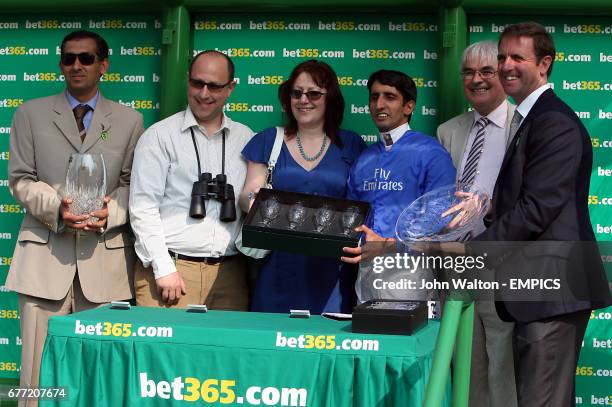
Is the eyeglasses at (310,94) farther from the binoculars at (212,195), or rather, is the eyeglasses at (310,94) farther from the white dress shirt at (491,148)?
the white dress shirt at (491,148)

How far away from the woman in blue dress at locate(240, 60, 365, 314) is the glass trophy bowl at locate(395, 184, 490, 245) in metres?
0.83

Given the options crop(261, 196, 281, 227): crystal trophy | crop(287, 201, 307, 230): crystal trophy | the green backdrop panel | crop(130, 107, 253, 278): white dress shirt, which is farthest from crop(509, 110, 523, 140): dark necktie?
crop(130, 107, 253, 278): white dress shirt

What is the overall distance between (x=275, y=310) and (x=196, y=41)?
1891 millimetres

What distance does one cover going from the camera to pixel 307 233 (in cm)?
398

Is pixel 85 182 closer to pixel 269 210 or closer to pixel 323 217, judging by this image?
pixel 269 210

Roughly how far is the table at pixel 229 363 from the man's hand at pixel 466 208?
45 cm

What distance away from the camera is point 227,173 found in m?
4.66

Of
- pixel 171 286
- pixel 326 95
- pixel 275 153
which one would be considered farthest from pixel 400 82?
pixel 171 286

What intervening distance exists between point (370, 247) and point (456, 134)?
101cm

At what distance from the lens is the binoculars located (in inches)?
177

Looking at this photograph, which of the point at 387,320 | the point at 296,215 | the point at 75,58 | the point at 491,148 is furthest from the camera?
the point at 75,58

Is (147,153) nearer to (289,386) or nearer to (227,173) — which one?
(227,173)

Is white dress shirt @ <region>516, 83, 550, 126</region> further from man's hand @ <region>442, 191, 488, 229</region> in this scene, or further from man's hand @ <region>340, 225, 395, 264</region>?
man's hand @ <region>340, 225, 395, 264</region>

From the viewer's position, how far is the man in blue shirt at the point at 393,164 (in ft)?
14.1
